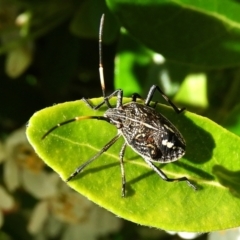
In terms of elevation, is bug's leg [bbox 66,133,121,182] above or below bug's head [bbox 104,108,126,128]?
above

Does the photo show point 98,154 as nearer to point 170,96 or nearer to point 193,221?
point 193,221

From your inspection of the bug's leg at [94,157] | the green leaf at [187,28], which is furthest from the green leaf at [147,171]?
the green leaf at [187,28]

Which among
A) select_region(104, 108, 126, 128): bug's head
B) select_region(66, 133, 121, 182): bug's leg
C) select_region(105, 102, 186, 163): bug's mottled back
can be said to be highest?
select_region(66, 133, 121, 182): bug's leg

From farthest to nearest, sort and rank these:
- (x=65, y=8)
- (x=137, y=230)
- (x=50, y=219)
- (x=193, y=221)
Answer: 1. (x=137, y=230)
2. (x=50, y=219)
3. (x=65, y=8)
4. (x=193, y=221)

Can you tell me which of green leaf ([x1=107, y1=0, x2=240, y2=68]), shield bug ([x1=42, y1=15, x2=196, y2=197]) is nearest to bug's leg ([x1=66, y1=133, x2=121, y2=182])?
shield bug ([x1=42, y1=15, x2=196, y2=197])

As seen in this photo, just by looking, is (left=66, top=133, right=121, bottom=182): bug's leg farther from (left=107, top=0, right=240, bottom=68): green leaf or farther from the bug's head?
(left=107, top=0, right=240, bottom=68): green leaf

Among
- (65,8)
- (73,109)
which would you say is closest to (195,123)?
(73,109)

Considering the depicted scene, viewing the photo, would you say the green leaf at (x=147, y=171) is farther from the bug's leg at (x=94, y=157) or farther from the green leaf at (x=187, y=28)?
the green leaf at (x=187, y=28)
